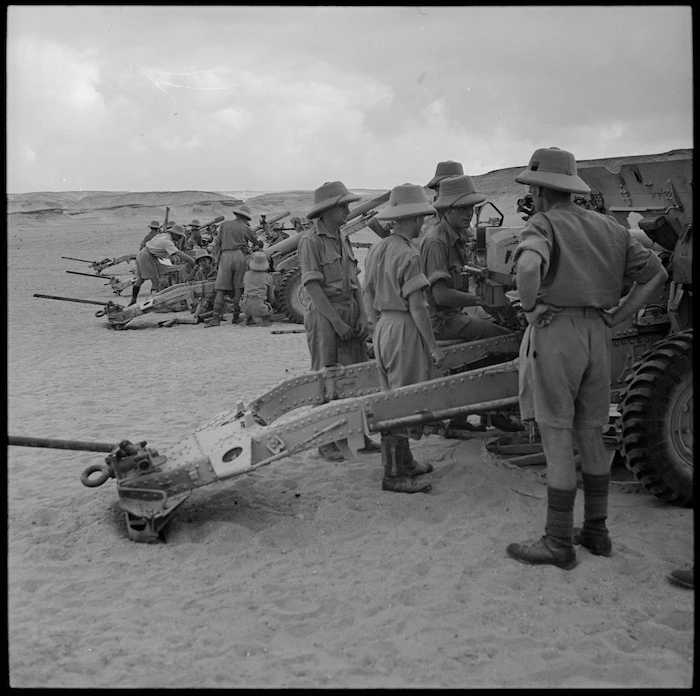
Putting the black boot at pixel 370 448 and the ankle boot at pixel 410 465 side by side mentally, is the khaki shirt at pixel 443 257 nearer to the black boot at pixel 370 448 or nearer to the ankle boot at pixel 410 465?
the ankle boot at pixel 410 465

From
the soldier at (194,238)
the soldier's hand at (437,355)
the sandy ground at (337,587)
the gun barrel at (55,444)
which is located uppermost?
the soldier at (194,238)

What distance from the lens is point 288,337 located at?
10625mm

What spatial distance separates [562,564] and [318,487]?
1667 mm

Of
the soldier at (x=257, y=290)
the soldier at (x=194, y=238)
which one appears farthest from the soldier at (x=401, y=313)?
the soldier at (x=194, y=238)

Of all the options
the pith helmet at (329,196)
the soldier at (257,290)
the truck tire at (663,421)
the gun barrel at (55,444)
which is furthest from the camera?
the soldier at (257,290)

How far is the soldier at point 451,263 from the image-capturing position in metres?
5.03

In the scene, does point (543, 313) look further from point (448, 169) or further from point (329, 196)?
point (448, 169)

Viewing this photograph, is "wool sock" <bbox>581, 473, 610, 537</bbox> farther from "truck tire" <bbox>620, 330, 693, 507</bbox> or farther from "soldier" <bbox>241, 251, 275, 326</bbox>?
"soldier" <bbox>241, 251, 275, 326</bbox>

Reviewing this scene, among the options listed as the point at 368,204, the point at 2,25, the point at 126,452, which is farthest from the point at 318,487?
the point at 368,204

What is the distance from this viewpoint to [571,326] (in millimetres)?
3531

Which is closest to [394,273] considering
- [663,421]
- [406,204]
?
[406,204]

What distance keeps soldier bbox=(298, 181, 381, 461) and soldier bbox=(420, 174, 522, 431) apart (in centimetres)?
55

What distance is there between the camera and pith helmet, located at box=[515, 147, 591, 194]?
3.53 meters

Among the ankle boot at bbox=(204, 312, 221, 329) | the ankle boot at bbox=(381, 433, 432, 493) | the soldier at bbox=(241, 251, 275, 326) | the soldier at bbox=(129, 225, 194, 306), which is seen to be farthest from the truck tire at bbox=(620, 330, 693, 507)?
the soldier at bbox=(129, 225, 194, 306)
